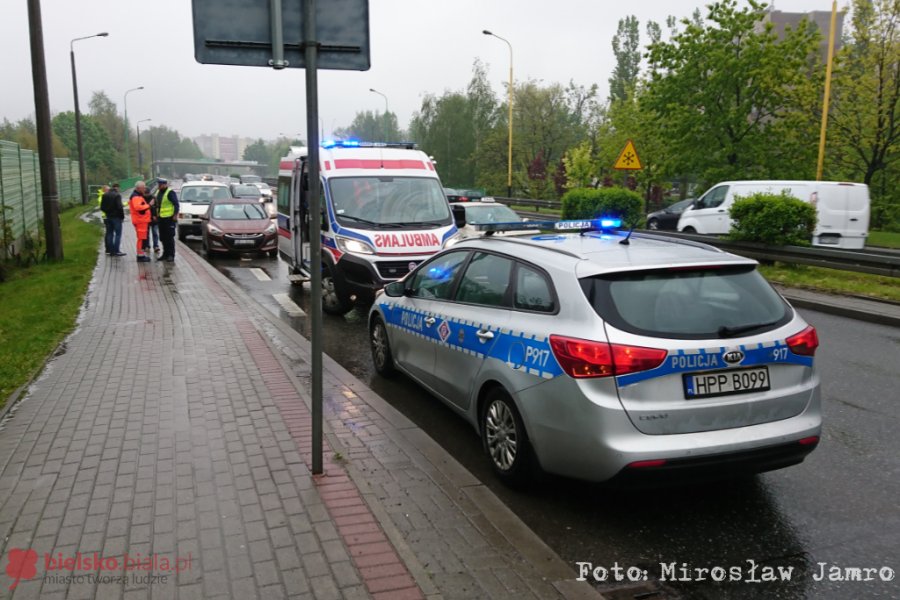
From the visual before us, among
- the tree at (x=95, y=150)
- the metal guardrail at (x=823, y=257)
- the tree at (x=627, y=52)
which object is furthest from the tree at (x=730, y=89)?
the tree at (x=95, y=150)

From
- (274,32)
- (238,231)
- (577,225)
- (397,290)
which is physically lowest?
(238,231)

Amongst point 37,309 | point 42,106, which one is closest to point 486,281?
point 37,309

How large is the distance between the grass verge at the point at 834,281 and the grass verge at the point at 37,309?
12.1 metres

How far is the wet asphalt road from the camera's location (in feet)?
11.4

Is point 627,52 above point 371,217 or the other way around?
above

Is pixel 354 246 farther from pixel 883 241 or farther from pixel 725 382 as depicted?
pixel 883 241

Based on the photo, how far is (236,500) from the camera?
13.0 ft

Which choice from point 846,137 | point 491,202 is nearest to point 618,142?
point 846,137

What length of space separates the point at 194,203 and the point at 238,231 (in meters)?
6.68

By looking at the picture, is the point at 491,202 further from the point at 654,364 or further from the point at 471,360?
the point at 654,364

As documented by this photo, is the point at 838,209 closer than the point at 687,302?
No

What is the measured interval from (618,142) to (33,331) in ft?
130

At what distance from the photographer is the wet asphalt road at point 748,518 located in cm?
348

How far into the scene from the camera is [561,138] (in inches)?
2154
